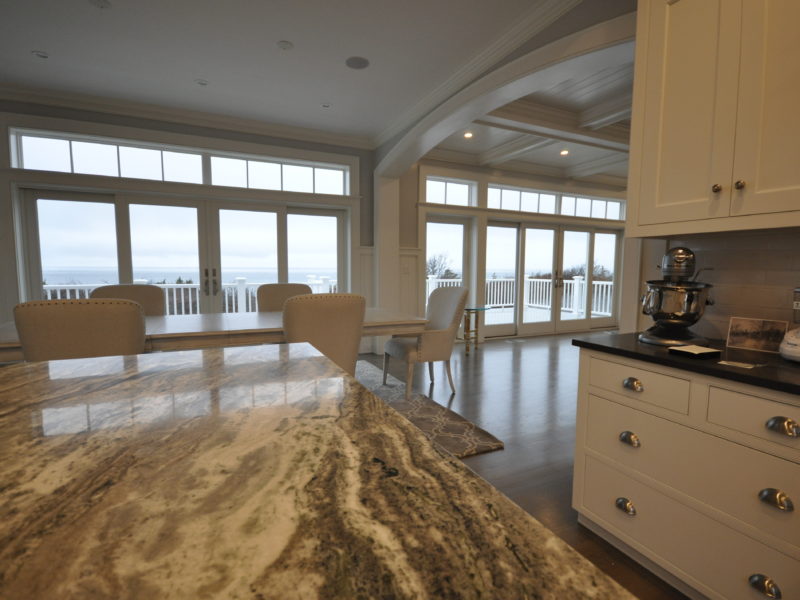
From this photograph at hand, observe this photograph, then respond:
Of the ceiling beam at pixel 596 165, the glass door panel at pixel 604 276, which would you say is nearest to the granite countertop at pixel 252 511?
the ceiling beam at pixel 596 165

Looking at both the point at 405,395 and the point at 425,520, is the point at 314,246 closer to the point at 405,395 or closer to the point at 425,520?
the point at 405,395

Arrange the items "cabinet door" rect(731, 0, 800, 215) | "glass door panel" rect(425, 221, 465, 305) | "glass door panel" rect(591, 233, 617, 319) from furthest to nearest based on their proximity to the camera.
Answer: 1. "glass door panel" rect(591, 233, 617, 319)
2. "glass door panel" rect(425, 221, 465, 305)
3. "cabinet door" rect(731, 0, 800, 215)

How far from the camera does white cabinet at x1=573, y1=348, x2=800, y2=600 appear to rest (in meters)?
1.09

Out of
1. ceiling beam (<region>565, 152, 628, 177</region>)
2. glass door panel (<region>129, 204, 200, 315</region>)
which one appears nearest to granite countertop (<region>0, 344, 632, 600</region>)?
glass door panel (<region>129, 204, 200, 315</region>)

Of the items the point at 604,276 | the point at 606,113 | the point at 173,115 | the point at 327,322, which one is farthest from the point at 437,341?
the point at 604,276

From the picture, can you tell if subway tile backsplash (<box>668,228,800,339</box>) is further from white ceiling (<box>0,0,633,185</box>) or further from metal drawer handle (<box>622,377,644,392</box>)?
white ceiling (<box>0,0,633,185</box>)

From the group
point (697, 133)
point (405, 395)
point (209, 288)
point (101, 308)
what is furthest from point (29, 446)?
point (209, 288)

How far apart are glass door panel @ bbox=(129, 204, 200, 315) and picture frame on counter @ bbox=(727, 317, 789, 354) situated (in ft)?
14.4

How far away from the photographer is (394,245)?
4773mm

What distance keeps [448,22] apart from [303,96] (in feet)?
5.24

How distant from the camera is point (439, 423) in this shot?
107 inches

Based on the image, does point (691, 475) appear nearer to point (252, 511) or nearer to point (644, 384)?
point (644, 384)

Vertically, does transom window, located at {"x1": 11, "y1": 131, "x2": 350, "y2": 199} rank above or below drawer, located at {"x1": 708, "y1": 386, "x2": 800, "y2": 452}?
above

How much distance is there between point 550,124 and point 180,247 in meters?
4.06
